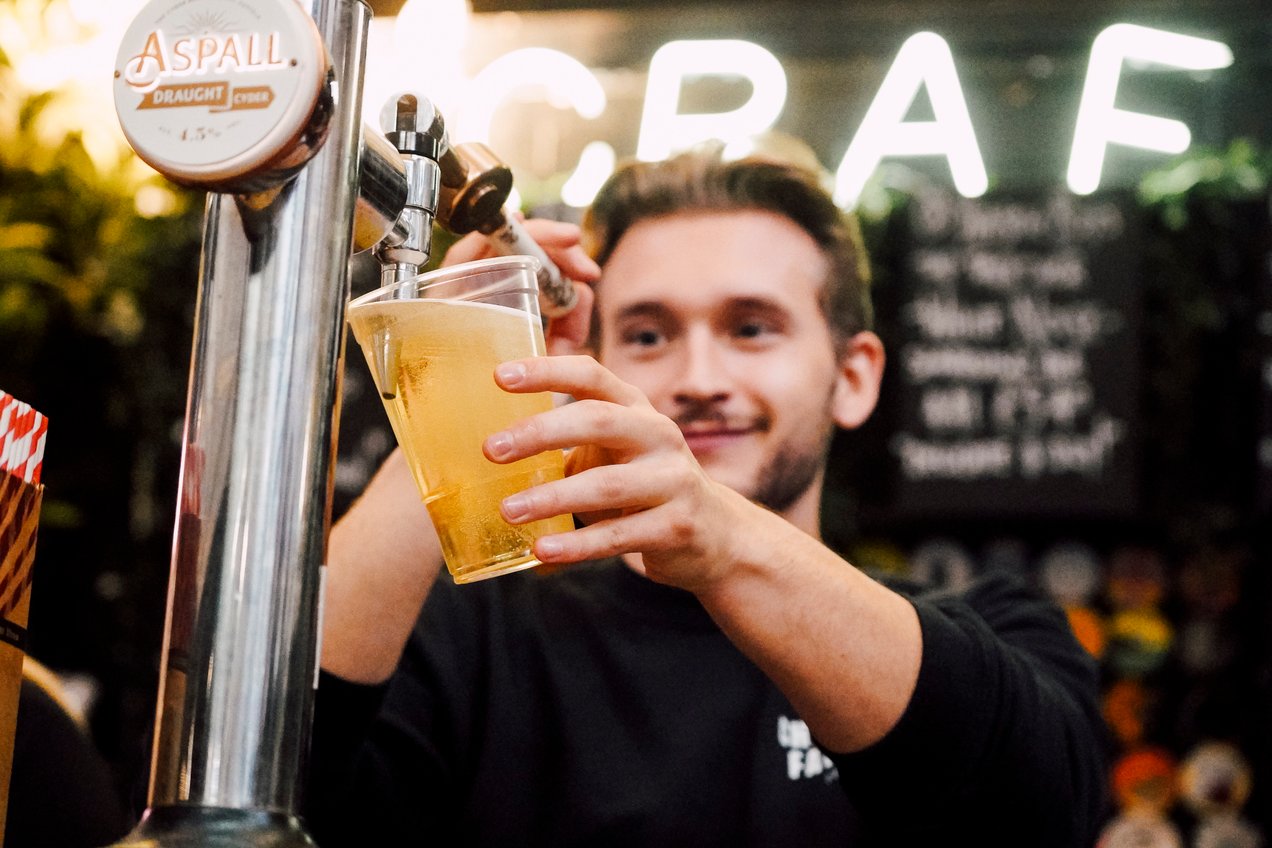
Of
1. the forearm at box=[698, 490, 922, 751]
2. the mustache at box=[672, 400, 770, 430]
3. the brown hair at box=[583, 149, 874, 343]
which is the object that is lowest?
the forearm at box=[698, 490, 922, 751]

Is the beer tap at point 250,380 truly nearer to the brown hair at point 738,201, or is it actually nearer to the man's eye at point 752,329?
the man's eye at point 752,329

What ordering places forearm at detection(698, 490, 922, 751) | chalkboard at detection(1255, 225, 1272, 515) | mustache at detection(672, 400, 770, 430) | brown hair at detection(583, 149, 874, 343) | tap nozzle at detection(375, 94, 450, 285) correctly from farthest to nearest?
chalkboard at detection(1255, 225, 1272, 515) < brown hair at detection(583, 149, 874, 343) < mustache at detection(672, 400, 770, 430) < forearm at detection(698, 490, 922, 751) < tap nozzle at detection(375, 94, 450, 285)

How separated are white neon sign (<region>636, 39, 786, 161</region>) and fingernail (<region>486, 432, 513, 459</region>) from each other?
2.47 m

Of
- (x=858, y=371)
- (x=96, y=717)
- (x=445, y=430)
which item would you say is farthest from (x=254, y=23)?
(x=96, y=717)

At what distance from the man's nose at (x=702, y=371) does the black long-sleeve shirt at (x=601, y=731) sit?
24 centimetres

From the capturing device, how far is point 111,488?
2.94m

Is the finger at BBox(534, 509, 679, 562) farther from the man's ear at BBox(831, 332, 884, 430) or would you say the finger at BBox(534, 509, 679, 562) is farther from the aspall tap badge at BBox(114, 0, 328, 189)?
the man's ear at BBox(831, 332, 884, 430)

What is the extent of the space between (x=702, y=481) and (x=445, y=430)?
13 cm

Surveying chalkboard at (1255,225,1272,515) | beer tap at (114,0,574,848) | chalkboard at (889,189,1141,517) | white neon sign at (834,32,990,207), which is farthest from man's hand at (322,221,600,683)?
chalkboard at (1255,225,1272,515)

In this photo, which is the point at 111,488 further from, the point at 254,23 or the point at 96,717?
the point at 254,23

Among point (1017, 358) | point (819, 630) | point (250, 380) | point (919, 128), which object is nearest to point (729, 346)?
point (819, 630)

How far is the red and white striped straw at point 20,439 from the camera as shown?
57cm

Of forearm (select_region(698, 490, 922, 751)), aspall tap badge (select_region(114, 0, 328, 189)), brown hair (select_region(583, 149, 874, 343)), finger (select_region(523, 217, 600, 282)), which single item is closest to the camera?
aspall tap badge (select_region(114, 0, 328, 189))

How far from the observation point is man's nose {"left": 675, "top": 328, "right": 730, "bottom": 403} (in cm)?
138
